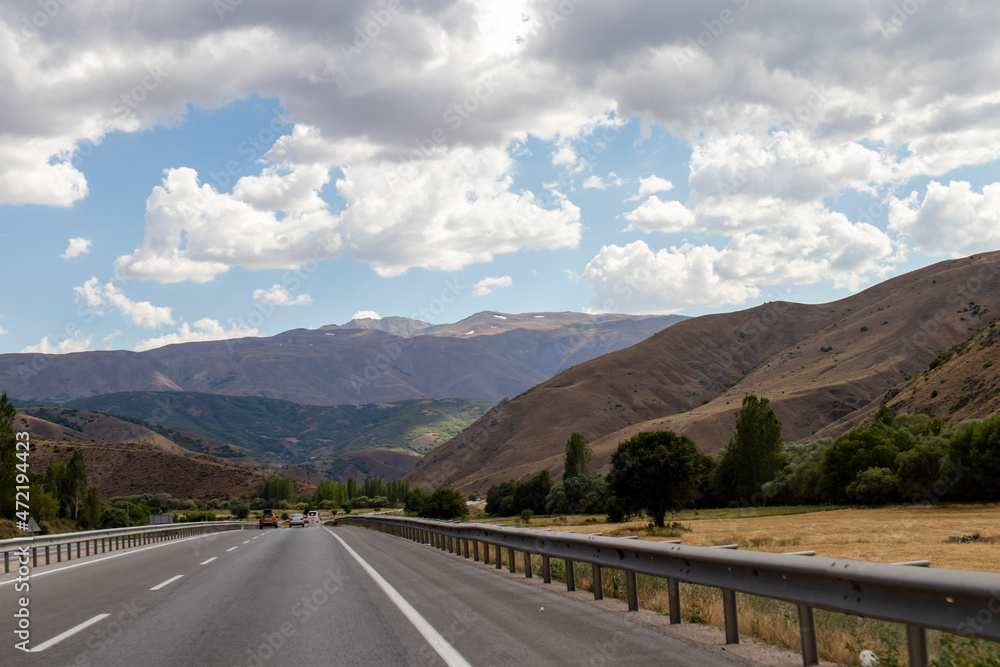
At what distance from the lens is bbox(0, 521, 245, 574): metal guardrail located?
19.2m

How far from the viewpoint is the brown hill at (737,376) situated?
125 metres

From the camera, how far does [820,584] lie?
20.5 feet

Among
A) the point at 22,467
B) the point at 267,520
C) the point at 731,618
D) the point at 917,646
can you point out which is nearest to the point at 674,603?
the point at 731,618

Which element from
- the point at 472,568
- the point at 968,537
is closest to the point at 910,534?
the point at 968,537

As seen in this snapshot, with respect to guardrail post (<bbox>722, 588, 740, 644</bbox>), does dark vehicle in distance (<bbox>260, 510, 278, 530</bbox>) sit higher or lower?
lower

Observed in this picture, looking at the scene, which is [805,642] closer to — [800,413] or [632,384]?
[800,413]

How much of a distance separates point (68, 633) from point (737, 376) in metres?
176

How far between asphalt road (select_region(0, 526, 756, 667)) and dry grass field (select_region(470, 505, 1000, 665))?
1045mm

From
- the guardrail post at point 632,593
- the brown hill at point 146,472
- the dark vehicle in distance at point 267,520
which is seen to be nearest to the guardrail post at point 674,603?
the guardrail post at point 632,593

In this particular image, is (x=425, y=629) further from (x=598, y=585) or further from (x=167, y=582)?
(x=167, y=582)

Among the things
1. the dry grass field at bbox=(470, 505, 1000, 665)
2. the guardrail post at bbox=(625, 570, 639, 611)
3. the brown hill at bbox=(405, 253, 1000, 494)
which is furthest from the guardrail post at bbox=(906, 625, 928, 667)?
the brown hill at bbox=(405, 253, 1000, 494)

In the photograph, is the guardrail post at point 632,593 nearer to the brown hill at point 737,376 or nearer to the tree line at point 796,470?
the tree line at point 796,470

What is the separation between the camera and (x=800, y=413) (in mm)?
121375

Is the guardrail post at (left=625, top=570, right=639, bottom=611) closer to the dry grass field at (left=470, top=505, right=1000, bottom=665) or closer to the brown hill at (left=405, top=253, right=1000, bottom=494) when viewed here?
the dry grass field at (left=470, top=505, right=1000, bottom=665)
